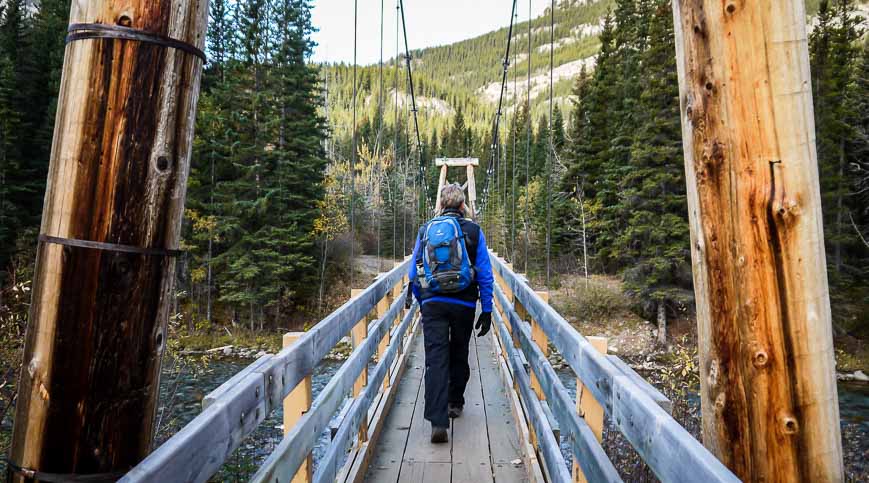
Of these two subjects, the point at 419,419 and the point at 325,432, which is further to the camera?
the point at 325,432

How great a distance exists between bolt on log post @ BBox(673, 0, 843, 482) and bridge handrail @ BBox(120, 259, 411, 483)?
37.9 inches

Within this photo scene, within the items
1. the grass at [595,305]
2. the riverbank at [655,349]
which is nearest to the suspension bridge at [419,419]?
the riverbank at [655,349]

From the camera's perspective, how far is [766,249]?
3.46 ft

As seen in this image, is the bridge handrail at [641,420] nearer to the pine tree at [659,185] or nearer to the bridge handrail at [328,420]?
the bridge handrail at [328,420]

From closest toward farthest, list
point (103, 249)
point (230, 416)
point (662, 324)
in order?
point (103, 249)
point (230, 416)
point (662, 324)

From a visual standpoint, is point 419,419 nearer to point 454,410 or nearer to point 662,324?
point 454,410

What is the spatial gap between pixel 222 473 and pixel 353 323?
7.29 m

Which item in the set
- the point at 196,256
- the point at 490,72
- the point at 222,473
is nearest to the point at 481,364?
the point at 222,473

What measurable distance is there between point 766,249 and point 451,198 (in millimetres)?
2371

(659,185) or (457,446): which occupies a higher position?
(659,185)

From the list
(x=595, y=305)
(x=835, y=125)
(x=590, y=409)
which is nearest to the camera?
(x=590, y=409)

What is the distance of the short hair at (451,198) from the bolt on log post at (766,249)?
2254mm

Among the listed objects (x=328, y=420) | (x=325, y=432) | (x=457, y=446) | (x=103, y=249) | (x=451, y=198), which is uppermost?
(x=451, y=198)

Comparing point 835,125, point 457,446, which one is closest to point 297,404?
point 457,446
